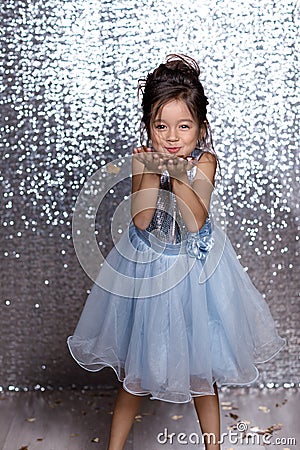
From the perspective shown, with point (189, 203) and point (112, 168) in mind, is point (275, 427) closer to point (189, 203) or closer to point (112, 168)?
point (189, 203)

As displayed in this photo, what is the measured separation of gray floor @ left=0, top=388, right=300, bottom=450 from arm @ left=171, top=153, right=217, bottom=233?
58cm

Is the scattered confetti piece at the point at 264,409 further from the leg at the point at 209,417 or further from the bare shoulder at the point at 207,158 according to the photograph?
the bare shoulder at the point at 207,158

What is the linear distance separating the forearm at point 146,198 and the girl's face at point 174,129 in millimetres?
61

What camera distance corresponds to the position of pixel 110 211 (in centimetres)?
206

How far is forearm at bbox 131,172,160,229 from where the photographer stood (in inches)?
57.7

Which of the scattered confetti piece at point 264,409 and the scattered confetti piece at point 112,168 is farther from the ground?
the scattered confetti piece at point 112,168

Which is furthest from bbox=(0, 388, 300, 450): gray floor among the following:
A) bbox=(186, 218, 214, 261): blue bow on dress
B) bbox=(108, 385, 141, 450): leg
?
bbox=(186, 218, 214, 261): blue bow on dress

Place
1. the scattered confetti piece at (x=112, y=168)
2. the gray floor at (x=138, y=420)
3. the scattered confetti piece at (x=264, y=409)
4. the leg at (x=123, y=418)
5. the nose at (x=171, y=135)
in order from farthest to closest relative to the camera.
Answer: the scattered confetti piece at (x=112, y=168) < the scattered confetti piece at (x=264, y=409) < the gray floor at (x=138, y=420) < the leg at (x=123, y=418) < the nose at (x=171, y=135)

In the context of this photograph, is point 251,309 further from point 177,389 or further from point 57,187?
point 57,187

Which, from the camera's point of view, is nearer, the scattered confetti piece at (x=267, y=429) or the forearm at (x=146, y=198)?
the forearm at (x=146, y=198)

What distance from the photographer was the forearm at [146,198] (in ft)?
4.81

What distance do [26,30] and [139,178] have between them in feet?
2.36

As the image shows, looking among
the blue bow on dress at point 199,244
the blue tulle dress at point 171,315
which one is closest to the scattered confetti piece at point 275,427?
the blue tulle dress at point 171,315

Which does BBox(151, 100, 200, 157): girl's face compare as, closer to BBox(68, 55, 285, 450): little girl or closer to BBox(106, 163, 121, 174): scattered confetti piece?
BBox(68, 55, 285, 450): little girl
